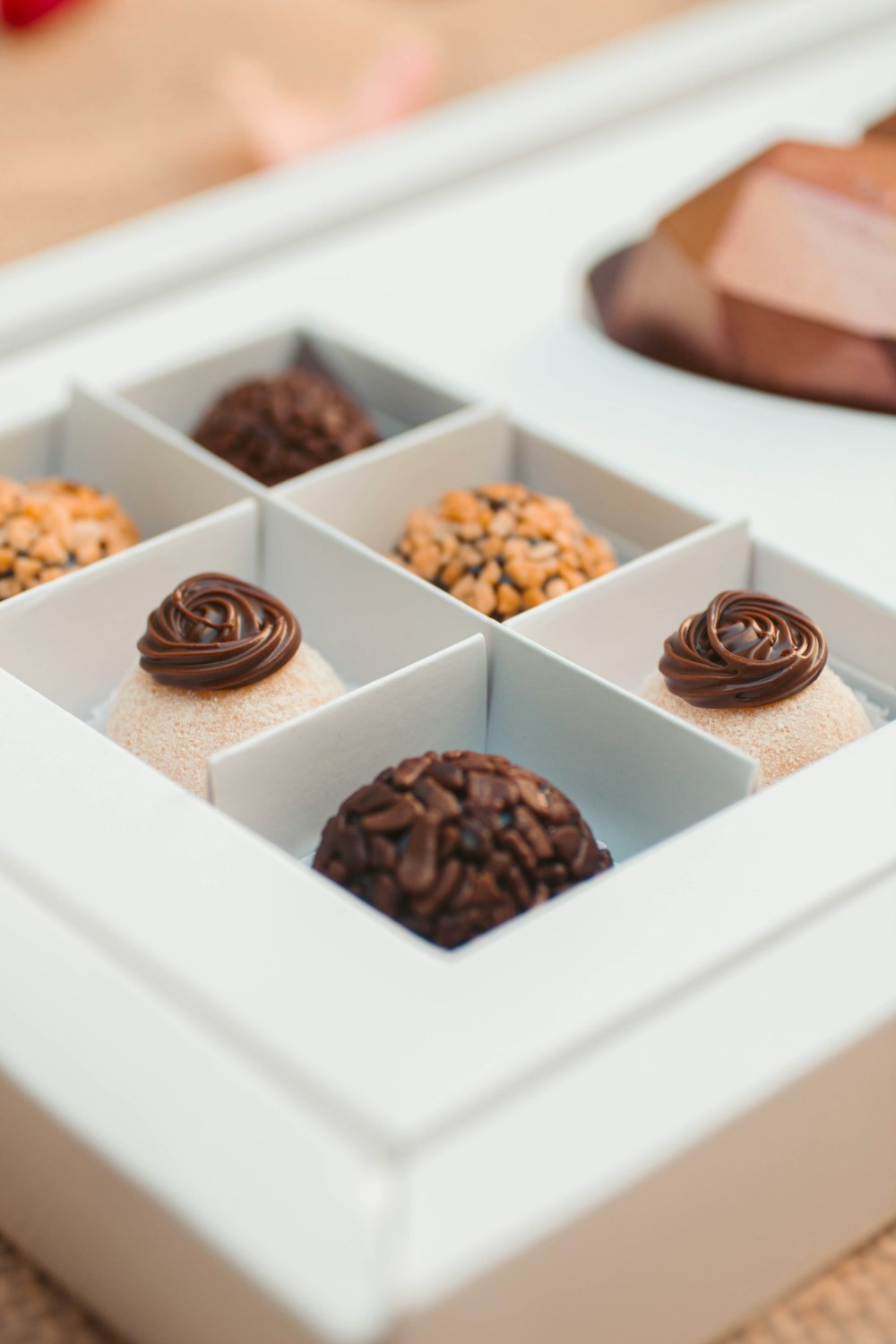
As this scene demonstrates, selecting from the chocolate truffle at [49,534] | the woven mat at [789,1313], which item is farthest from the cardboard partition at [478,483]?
the woven mat at [789,1313]

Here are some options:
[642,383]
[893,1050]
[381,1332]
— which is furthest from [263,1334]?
[642,383]

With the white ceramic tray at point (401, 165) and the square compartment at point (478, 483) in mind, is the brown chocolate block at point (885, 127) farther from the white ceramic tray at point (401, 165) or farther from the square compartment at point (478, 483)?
the square compartment at point (478, 483)

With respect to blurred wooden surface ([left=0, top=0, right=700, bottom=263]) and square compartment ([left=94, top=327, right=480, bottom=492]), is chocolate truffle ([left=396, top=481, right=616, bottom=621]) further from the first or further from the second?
blurred wooden surface ([left=0, top=0, right=700, bottom=263])

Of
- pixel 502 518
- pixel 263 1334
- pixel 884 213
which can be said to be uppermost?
pixel 884 213

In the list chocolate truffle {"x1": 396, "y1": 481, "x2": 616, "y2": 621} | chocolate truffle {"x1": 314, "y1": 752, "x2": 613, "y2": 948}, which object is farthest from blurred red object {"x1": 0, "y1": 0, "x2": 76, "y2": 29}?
chocolate truffle {"x1": 314, "y1": 752, "x2": 613, "y2": 948}

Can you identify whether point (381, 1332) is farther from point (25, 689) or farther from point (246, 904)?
point (25, 689)

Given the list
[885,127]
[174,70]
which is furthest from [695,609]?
[174,70]
